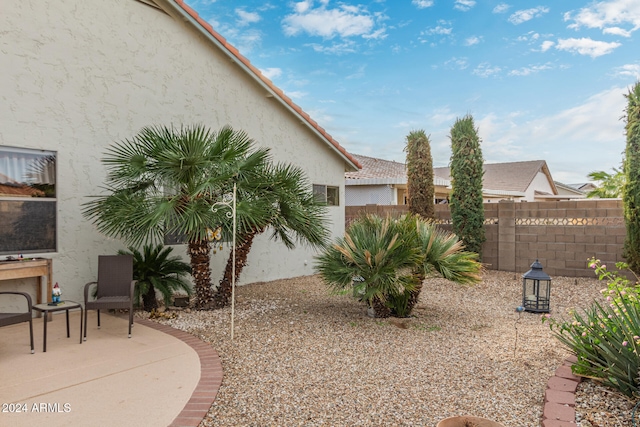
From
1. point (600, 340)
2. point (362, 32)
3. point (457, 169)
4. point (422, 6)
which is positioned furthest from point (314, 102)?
point (600, 340)

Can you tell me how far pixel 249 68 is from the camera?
408 inches

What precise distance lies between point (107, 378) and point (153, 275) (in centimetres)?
321

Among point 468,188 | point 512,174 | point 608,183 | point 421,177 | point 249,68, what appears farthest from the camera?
point 512,174

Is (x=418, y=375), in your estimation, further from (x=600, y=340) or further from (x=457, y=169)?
(x=457, y=169)

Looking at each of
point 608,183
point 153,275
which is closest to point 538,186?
point 608,183

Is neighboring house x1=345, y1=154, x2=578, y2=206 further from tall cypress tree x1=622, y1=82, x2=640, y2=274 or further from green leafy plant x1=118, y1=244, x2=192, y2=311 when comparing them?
green leafy plant x1=118, y1=244, x2=192, y2=311

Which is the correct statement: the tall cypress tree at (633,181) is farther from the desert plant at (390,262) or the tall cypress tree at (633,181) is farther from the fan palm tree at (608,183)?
the fan palm tree at (608,183)

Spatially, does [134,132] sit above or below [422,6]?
below

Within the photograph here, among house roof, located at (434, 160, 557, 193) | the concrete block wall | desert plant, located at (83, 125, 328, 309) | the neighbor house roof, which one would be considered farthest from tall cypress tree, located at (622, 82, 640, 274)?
house roof, located at (434, 160, 557, 193)

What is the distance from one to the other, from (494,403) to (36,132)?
7.49 meters

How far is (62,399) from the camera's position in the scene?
3.99m

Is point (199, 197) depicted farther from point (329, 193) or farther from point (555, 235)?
point (555, 235)

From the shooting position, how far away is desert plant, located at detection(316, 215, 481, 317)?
6746 millimetres

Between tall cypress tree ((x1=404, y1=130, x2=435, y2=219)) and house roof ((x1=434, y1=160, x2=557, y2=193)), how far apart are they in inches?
645
